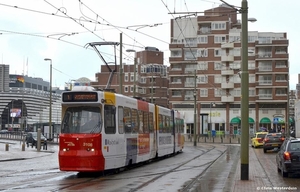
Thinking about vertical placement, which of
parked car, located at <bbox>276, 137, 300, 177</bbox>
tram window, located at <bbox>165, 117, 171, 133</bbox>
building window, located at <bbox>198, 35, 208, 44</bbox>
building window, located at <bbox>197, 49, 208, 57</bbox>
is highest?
building window, located at <bbox>198, 35, 208, 44</bbox>

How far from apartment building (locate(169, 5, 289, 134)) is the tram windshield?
74.7 metres

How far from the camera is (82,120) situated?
63.0ft

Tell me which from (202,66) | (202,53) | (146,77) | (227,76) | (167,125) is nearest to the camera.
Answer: (167,125)

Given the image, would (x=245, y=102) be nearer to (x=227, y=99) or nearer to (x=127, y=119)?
(x=127, y=119)

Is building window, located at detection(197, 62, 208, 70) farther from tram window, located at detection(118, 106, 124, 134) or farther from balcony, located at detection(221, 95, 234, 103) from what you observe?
tram window, located at detection(118, 106, 124, 134)

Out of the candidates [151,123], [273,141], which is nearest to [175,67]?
[273,141]

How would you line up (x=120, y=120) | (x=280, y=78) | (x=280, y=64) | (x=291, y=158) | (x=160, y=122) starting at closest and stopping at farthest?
(x=291, y=158) < (x=120, y=120) < (x=160, y=122) < (x=280, y=64) < (x=280, y=78)

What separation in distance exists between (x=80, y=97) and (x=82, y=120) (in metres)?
0.85

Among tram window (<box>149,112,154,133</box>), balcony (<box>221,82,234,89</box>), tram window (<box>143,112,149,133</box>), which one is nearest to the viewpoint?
tram window (<box>143,112,149,133</box>)

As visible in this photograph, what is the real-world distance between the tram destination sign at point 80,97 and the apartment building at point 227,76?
7457cm

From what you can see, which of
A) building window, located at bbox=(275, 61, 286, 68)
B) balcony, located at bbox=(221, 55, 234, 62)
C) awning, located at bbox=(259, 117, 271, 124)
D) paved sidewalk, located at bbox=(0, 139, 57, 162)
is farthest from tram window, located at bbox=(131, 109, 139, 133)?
awning, located at bbox=(259, 117, 271, 124)

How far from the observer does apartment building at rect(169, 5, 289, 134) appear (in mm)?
94000

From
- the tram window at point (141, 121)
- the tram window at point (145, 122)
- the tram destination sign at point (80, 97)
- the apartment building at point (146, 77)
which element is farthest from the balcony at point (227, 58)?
the tram destination sign at point (80, 97)

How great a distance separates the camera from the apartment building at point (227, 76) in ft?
308
